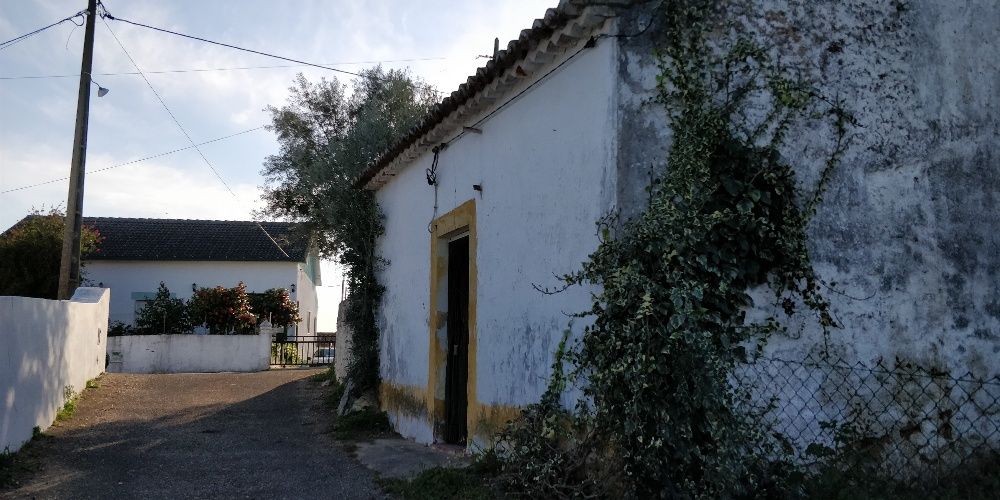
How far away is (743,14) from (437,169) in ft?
13.5

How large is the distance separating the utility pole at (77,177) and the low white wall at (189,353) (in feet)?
18.1

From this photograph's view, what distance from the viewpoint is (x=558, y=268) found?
5.69 m

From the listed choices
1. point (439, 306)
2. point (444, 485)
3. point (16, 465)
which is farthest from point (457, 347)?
point (16, 465)

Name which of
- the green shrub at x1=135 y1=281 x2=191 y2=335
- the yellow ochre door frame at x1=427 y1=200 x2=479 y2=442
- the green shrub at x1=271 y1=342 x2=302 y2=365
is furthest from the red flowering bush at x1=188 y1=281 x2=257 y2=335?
the yellow ochre door frame at x1=427 y1=200 x2=479 y2=442

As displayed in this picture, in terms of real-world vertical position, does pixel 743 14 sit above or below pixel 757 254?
above

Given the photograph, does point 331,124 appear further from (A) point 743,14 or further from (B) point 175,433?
(A) point 743,14

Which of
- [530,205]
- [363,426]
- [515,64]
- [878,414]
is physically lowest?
[363,426]

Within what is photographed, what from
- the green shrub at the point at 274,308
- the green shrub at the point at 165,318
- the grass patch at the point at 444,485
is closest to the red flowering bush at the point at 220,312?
the green shrub at the point at 165,318

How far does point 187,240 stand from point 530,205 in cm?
2595

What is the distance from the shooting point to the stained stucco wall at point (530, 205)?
5301 mm

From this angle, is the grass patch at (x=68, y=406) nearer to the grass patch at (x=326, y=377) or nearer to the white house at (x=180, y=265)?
the grass patch at (x=326, y=377)

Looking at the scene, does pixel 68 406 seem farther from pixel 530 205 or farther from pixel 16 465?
pixel 530 205

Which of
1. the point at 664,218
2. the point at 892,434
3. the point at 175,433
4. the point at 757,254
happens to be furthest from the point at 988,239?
the point at 175,433

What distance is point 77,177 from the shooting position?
13.5 metres
